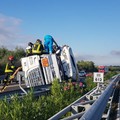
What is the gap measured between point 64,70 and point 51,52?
1.17 metres

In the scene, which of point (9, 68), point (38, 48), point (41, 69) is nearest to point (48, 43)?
point (38, 48)

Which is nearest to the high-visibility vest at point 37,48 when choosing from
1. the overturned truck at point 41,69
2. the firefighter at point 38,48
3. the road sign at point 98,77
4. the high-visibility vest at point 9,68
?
the firefighter at point 38,48

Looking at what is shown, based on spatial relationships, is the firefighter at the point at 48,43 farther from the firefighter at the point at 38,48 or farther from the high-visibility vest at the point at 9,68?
the high-visibility vest at the point at 9,68


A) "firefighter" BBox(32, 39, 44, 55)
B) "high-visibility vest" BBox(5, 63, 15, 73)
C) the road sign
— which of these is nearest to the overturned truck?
"firefighter" BBox(32, 39, 44, 55)

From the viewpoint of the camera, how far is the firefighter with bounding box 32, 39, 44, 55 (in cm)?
1905

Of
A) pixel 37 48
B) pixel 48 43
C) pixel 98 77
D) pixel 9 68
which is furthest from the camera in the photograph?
pixel 48 43

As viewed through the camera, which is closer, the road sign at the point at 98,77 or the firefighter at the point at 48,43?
the road sign at the point at 98,77

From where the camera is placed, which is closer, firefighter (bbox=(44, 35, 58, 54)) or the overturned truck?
the overturned truck

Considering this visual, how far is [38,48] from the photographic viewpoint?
19156 millimetres

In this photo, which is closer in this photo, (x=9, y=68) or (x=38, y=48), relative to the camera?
(x=38, y=48)

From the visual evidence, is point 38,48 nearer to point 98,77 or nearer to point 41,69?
point 41,69

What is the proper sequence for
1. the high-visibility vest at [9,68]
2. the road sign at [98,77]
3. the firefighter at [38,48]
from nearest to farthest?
the road sign at [98,77], the firefighter at [38,48], the high-visibility vest at [9,68]

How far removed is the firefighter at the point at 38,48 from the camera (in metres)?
19.0

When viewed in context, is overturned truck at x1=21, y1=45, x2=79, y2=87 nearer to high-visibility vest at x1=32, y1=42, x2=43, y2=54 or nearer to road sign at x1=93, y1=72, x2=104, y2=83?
high-visibility vest at x1=32, y1=42, x2=43, y2=54
